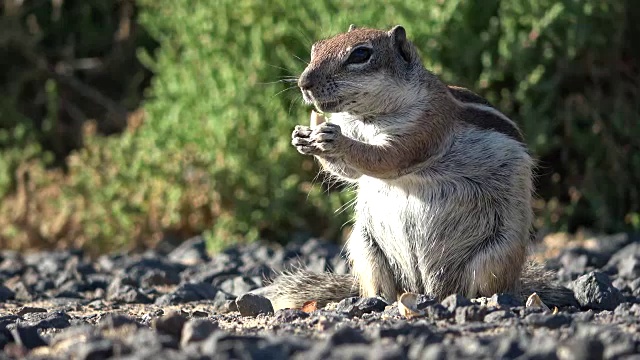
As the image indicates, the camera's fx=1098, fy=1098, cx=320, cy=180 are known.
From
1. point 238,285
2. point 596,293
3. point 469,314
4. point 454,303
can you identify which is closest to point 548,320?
point 469,314

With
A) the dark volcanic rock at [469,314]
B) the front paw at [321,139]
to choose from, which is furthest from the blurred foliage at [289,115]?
the dark volcanic rock at [469,314]

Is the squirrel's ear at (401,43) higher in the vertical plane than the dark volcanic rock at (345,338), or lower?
higher

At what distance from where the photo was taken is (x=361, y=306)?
512 centimetres

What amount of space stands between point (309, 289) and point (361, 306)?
2.74ft

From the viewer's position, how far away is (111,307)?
250 inches

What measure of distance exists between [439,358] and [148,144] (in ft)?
21.9

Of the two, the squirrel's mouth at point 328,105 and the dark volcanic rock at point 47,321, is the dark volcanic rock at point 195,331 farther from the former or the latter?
the squirrel's mouth at point 328,105

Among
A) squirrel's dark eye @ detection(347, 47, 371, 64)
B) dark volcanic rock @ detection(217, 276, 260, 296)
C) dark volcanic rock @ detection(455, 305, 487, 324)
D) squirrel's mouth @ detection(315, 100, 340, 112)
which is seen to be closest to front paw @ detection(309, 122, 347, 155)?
squirrel's mouth @ detection(315, 100, 340, 112)

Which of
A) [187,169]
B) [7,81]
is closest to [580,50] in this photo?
[187,169]

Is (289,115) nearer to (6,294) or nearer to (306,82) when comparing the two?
(6,294)

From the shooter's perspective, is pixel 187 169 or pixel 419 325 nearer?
pixel 419 325

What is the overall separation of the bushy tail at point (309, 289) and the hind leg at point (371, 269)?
148 millimetres

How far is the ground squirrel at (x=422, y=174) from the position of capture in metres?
5.47

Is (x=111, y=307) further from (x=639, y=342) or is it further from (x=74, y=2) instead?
(x=74, y=2)
